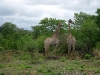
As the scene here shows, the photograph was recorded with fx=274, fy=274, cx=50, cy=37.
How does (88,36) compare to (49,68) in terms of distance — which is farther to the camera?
(88,36)

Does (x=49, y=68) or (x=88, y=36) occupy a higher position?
(x=88, y=36)

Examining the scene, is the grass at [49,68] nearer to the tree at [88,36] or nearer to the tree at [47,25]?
the tree at [88,36]

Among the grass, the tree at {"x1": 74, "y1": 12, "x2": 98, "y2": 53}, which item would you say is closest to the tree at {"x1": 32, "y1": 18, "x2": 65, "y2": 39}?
the tree at {"x1": 74, "y1": 12, "x2": 98, "y2": 53}

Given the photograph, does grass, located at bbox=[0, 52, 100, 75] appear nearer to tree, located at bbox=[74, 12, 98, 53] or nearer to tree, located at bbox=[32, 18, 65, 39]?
tree, located at bbox=[74, 12, 98, 53]

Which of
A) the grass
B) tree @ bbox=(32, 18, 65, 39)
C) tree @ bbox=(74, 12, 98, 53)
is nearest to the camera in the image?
the grass

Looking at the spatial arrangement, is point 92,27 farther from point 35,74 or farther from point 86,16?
point 86,16

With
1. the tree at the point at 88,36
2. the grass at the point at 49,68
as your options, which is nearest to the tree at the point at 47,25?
the tree at the point at 88,36

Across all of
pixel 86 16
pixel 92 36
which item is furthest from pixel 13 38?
pixel 86 16

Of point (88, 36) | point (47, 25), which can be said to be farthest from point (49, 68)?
point (47, 25)

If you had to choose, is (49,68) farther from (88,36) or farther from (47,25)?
(47,25)

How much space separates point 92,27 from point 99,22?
200 cm

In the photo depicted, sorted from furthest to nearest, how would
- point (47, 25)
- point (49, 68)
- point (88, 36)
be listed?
point (47, 25) < point (88, 36) < point (49, 68)

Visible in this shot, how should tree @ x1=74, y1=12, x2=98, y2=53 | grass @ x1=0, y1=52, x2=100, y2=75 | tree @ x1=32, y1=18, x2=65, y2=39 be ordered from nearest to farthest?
grass @ x1=0, y1=52, x2=100, y2=75 < tree @ x1=74, y1=12, x2=98, y2=53 < tree @ x1=32, y1=18, x2=65, y2=39

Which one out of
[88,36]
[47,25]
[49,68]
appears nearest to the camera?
[49,68]
